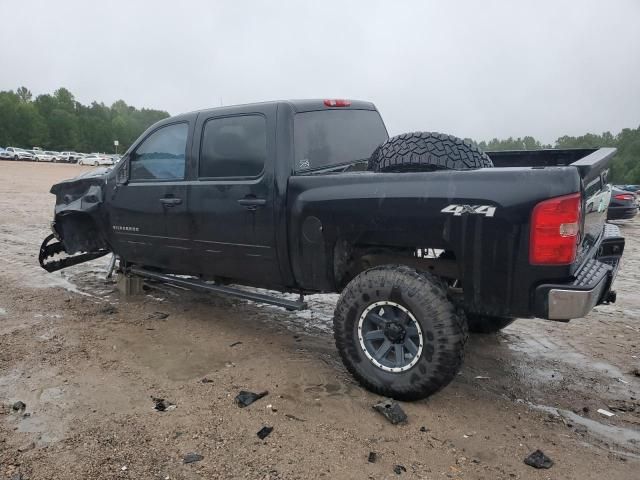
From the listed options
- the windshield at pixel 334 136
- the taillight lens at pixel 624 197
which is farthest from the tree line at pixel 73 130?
the windshield at pixel 334 136

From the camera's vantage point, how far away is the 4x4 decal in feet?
9.68

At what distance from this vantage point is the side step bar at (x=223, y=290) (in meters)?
4.01

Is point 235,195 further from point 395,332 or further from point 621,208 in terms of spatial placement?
point 621,208

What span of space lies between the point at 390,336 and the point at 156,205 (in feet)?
8.58

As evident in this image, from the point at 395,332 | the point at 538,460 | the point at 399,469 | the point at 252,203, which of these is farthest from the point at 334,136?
the point at 538,460

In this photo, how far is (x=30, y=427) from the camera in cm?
303

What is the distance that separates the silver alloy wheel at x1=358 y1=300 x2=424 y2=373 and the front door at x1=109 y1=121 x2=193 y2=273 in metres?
1.95

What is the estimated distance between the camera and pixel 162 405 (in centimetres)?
331

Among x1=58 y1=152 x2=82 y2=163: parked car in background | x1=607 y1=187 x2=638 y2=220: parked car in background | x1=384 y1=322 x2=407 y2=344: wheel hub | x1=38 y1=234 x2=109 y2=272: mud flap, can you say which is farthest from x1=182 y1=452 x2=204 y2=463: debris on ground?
x1=58 y1=152 x2=82 y2=163: parked car in background

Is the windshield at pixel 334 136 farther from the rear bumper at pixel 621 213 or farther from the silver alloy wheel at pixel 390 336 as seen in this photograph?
the rear bumper at pixel 621 213

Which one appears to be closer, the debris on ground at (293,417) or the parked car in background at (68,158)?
the debris on ground at (293,417)

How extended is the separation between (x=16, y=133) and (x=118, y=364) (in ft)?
333

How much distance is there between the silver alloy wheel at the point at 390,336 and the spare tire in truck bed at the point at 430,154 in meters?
0.92

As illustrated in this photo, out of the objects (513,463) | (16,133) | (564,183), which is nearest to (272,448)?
(513,463)
